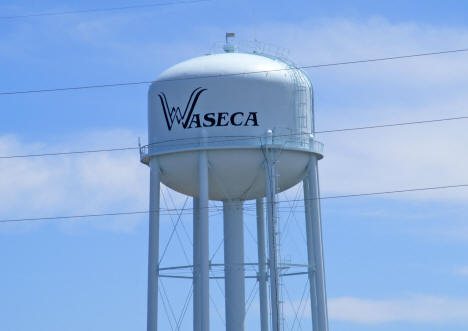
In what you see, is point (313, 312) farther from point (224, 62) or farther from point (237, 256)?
point (224, 62)

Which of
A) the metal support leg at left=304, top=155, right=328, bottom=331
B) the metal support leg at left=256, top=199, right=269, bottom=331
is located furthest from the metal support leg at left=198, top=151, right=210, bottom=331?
the metal support leg at left=304, top=155, right=328, bottom=331

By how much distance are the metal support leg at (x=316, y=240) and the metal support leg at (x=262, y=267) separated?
229 cm

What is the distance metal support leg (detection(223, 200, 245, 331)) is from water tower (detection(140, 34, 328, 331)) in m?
1.22

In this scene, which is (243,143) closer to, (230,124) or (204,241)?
(230,124)

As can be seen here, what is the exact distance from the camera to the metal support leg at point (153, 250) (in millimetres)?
40125

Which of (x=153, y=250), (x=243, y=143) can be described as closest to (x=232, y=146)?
(x=243, y=143)

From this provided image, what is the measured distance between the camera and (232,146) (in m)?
39.8

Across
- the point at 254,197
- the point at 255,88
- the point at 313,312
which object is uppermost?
the point at 255,88

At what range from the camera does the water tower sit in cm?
3981

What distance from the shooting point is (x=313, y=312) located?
40.3 meters

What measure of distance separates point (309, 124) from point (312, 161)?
4.50 ft

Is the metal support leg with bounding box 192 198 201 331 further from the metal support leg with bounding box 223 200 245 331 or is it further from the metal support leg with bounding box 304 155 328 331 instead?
the metal support leg with bounding box 304 155 328 331

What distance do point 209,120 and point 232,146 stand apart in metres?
1.17

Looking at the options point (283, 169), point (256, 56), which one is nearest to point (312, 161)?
point (283, 169)
